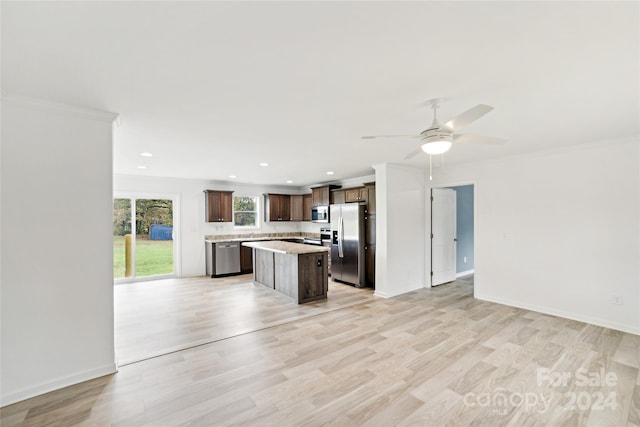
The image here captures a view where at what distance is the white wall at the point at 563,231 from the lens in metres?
3.63

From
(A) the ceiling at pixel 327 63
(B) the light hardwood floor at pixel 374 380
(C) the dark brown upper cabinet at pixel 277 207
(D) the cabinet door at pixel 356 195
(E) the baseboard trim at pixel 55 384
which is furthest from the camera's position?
(C) the dark brown upper cabinet at pixel 277 207

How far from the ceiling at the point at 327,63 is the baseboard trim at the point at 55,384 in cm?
233

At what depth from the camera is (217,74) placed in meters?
1.93

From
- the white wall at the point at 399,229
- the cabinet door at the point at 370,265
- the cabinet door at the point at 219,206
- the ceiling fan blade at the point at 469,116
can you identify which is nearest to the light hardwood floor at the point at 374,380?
the white wall at the point at 399,229

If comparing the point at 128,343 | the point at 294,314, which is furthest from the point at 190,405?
the point at 294,314

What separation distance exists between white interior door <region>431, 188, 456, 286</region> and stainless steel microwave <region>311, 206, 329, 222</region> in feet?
8.35

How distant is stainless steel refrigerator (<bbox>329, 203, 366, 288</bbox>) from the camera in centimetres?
595

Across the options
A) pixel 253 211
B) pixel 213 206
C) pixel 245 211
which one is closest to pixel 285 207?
pixel 253 211

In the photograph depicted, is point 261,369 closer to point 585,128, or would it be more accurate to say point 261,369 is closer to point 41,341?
point 41,341

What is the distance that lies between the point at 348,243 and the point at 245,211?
349 cm

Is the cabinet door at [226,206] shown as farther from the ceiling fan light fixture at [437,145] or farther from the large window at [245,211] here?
the ceiling fan light fixture at [437,145]

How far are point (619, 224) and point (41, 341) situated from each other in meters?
6.34

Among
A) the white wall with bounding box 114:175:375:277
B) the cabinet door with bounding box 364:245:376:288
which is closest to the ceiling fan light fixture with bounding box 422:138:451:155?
the cabinet door with bounding box 364:245:376:288

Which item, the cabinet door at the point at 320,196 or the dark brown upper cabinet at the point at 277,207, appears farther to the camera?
the dark brown upper cabinet at the point at 277,207
